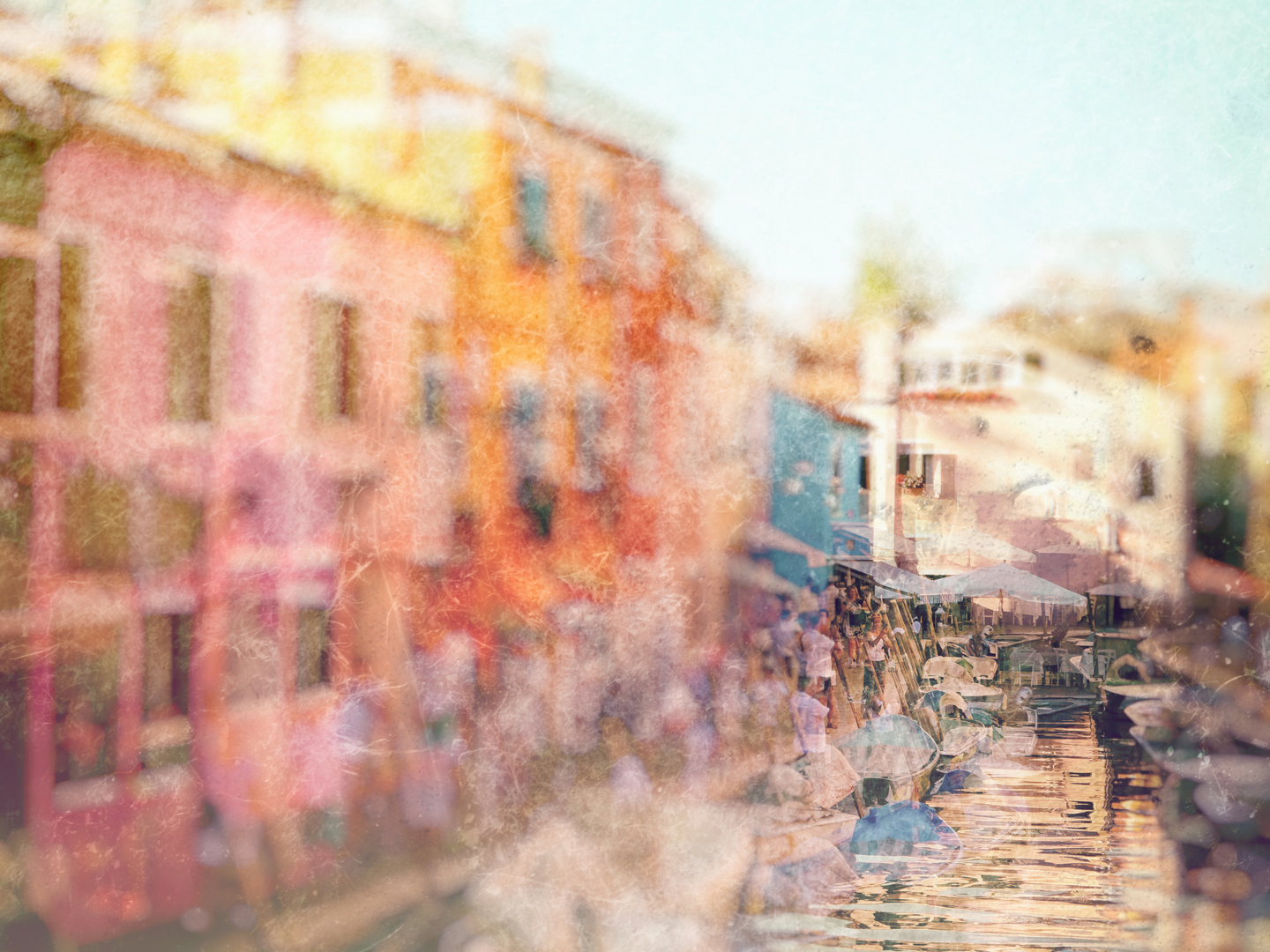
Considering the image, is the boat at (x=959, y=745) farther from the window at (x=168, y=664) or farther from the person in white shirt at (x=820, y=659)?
the window at (x=168, y=664)

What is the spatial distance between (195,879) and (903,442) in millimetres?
2751

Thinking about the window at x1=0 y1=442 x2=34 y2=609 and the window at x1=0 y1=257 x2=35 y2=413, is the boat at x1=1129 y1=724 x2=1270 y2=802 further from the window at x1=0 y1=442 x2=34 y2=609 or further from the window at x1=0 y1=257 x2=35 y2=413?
the window at x1=0 y1=257 x2=35 y2=413

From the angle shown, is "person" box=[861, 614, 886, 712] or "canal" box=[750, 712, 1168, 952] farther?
"person" box=[861, 614, 886, 712]

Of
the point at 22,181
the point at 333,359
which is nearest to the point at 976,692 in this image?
the point at 333,359

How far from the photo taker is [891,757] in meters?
2.81

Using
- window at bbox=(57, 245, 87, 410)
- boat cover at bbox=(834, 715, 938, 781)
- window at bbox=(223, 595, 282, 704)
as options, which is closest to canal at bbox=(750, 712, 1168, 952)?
boat cover at bbox=(834, 715, 938, 781)

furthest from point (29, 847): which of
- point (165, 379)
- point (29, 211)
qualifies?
point (29, 211)

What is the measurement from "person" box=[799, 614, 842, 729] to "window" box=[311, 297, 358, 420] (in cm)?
169

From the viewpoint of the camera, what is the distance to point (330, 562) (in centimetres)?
271

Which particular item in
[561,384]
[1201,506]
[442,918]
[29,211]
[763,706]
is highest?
[29,211]

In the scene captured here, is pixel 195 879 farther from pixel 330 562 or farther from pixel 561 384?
pixel 561 384

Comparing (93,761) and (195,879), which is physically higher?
(93,761)

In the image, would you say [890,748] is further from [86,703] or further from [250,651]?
[86,703]

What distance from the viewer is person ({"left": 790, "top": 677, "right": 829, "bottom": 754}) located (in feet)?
9.27
